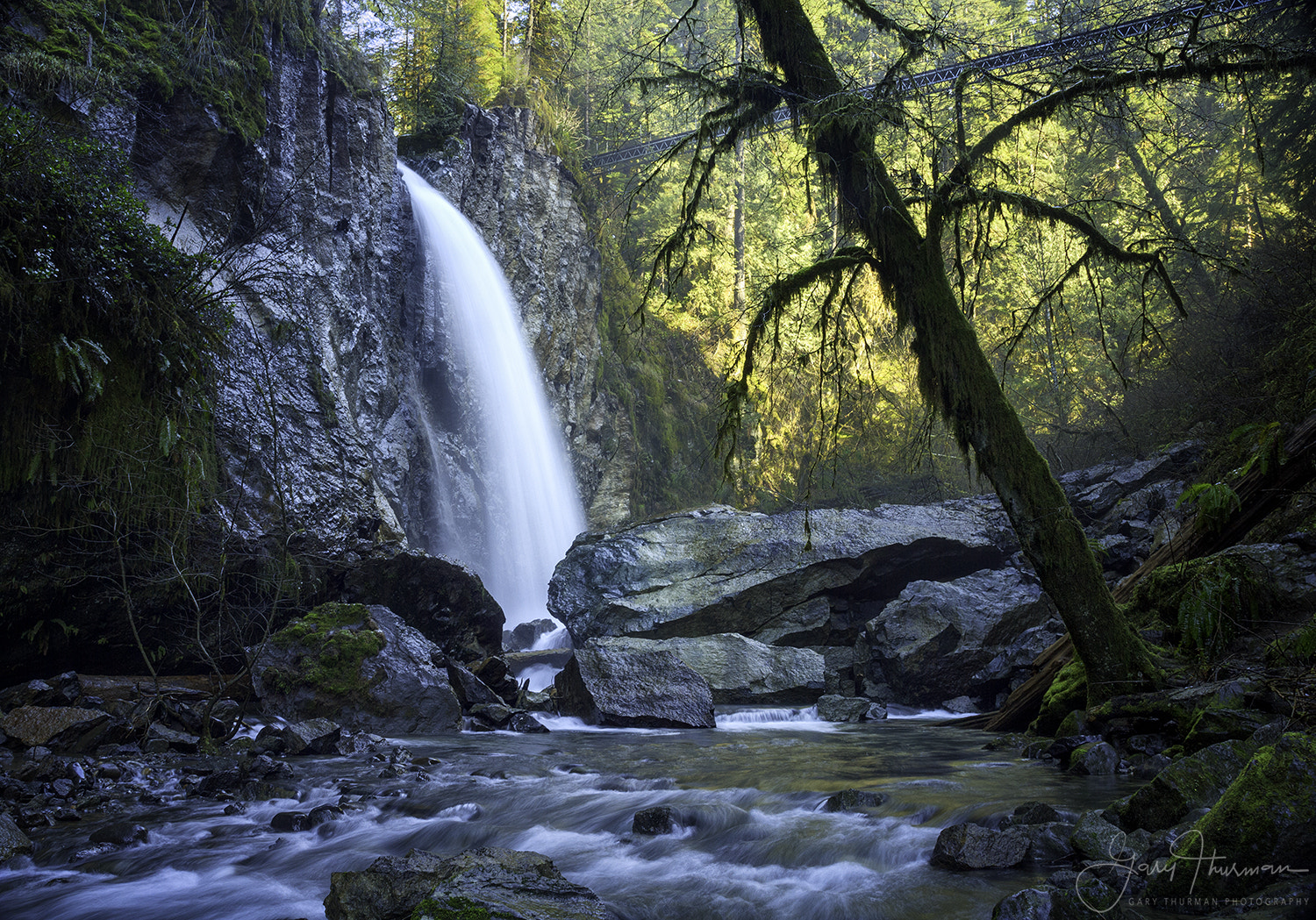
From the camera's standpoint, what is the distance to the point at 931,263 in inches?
213

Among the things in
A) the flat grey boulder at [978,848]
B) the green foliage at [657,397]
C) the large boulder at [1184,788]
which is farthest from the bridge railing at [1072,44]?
the green foliage at [657,397]

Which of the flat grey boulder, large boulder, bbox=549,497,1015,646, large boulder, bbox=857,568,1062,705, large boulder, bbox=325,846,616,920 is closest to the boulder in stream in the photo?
large boulder, bbox=325,846,616,920

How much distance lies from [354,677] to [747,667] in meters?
5.21

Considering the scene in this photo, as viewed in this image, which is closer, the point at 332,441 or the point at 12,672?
the point at 12,672

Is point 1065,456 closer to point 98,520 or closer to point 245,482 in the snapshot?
point 245,482

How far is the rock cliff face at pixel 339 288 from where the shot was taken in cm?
982

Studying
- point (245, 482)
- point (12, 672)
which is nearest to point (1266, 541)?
point (245, 482)

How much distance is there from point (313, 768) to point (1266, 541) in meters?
8.46

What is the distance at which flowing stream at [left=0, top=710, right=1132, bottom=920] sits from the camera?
11.6 ft

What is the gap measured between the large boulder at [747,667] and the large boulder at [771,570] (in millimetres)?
1459

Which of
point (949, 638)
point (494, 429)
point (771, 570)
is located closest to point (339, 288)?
point (494, 429)

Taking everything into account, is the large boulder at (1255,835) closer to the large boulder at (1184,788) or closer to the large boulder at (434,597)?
the large boulder at (1184,788)

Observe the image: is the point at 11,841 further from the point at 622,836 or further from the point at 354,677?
the point at 354,677

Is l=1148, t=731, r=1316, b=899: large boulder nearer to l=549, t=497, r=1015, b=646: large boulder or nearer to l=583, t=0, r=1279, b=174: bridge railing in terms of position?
l=583, t=0, r=1279, b=174: bridge railing
